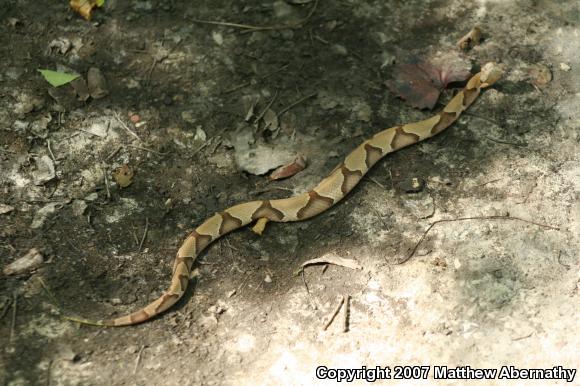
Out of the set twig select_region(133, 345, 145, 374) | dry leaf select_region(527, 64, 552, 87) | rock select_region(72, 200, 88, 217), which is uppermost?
dry leaf select_region(527, 64, 552, 87)

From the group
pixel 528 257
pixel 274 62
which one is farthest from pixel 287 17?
pixel 528 257

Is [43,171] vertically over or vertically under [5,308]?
over

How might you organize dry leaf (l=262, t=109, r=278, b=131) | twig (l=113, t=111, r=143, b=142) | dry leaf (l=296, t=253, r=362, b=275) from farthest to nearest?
dry leaf (l=262, t=109, r=278, b=131) < twig (l=113, t=111, r=143, b=142) < dry leaf (l=296, t=253, r=362, b=275)

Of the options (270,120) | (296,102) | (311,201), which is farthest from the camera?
(296,102)

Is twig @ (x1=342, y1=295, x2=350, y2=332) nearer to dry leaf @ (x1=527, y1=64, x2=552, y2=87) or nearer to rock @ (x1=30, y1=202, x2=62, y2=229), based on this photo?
rock @ (x1=30, y1=202, x2=62, y2=229)

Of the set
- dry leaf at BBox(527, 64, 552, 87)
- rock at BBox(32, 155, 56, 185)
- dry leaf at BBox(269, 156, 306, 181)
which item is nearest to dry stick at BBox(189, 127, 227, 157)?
dry leaf at BBox(269, 156, 306, 181)

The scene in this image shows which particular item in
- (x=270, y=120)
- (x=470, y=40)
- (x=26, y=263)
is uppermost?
(x=470, y=40)

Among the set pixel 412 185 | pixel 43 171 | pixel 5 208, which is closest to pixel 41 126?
pixel 43 171

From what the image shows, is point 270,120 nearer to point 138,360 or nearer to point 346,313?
point 346,313

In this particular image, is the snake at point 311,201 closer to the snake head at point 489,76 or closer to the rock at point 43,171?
the snake head at point 489,76
